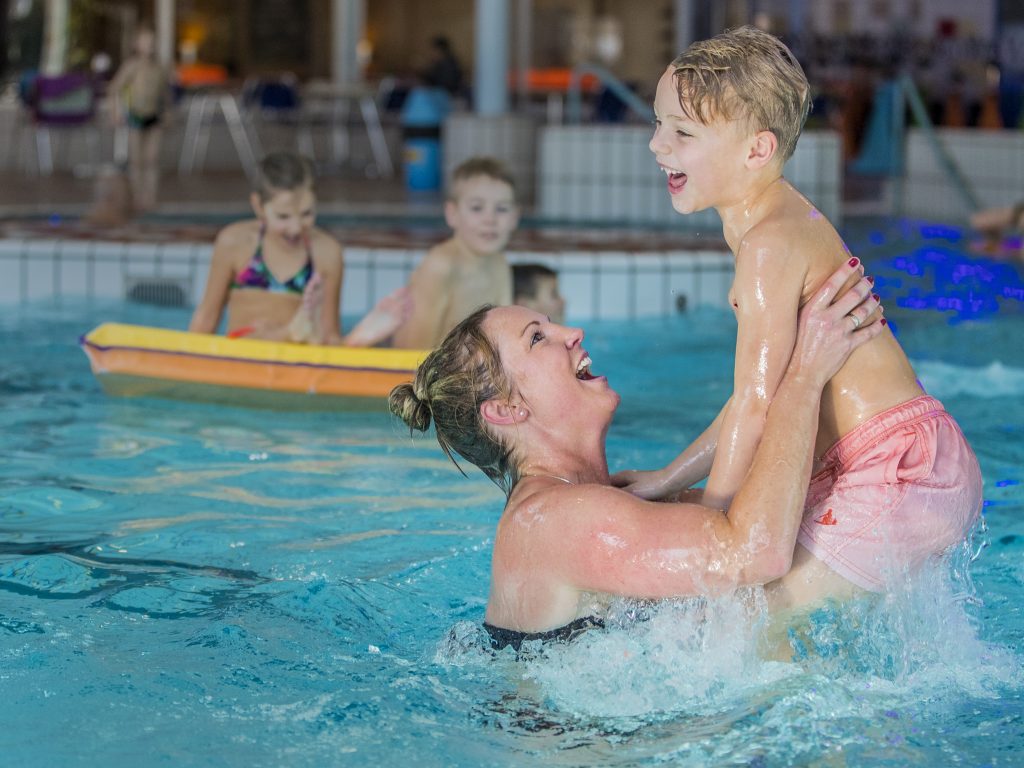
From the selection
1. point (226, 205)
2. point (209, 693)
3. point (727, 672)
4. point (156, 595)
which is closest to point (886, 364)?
point (727, 672)

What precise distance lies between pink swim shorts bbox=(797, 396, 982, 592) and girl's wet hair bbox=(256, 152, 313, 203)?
359 cm

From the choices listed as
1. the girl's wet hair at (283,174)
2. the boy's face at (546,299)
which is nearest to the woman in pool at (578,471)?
the boy's face at (546,299)

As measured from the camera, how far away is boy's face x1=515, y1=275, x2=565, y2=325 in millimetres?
5707

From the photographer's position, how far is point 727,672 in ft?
8.63

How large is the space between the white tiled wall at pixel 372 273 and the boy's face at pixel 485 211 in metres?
2.05

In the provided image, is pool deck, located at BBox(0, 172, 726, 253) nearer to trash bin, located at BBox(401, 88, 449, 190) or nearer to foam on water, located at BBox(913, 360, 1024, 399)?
trash bin, located at BBox(401, 88, 449, 190)

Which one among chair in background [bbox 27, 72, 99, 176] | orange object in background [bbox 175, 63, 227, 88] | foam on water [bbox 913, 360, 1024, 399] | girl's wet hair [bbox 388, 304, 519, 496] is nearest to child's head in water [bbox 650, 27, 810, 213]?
girl's wet hair [bbox 388, 304, 519, 496]

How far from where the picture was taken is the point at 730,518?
2.36m

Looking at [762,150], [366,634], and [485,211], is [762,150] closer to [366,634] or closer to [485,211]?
[366,634]

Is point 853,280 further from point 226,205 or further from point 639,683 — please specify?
point 226,205

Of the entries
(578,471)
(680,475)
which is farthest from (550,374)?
(680,475)

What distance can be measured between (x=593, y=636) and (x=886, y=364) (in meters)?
0.71

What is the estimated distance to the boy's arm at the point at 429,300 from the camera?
558cm

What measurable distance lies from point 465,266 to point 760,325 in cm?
335
